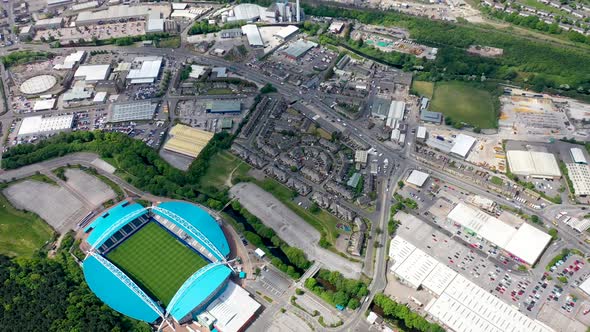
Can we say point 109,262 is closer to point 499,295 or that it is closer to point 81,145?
point 81,145

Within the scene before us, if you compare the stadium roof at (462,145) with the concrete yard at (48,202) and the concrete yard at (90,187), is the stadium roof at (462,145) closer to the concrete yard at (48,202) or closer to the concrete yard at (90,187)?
the concrete yard at (90,187)

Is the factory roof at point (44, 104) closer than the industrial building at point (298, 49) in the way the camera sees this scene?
Yes

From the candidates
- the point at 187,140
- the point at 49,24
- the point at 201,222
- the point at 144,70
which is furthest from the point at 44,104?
the point at 201,222

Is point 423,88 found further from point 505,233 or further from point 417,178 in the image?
point 505,233

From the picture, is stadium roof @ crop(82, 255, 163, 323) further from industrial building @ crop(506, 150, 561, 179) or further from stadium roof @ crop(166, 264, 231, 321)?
industrial building @ crop(506, 150, 561, 179)

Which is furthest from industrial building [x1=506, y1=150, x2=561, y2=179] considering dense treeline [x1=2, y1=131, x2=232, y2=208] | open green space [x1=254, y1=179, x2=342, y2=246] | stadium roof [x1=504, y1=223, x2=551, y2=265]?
dense treeline [x1=2, y1=131, x2=232, y2=208]

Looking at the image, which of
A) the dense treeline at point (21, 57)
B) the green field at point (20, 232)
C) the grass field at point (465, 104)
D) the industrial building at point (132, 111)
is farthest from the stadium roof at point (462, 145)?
the dense treeline at point (21, 57)

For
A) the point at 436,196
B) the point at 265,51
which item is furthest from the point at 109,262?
the point at 265,51
